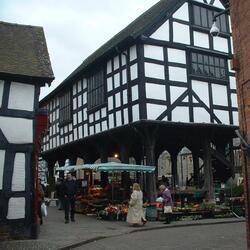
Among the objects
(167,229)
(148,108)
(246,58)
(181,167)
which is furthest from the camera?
(181,167)

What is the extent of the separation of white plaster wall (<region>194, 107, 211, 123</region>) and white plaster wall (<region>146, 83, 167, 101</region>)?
74.4 inches

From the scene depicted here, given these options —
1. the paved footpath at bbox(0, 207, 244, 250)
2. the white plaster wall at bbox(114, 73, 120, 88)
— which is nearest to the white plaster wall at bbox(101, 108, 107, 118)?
the white plaster wall at bbox(114, 73, 120, 88)

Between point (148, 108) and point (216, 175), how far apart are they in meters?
8.11

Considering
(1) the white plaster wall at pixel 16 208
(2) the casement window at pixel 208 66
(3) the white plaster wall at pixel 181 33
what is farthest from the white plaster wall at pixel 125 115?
(1) the white plaster wall at pixel 16 208

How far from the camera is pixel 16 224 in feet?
38.5

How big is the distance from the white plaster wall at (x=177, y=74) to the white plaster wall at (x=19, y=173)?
9.56m

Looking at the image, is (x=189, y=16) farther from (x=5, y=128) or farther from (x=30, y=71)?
(x=5, y=128)

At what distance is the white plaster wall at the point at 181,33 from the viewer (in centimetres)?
2000

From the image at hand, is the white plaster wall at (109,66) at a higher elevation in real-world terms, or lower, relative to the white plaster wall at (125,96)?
higher

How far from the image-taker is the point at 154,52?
19.3 m

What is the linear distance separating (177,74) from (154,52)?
5.00 ft

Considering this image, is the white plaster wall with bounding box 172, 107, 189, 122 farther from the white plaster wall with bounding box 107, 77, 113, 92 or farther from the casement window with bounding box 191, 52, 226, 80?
the white plaster wall with bounding box 107, 77, 113, 92

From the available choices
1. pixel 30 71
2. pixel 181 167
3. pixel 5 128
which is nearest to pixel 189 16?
pixel 30 71

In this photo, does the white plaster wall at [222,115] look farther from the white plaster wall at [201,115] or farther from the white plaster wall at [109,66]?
the white plaster wall at [109,66]
